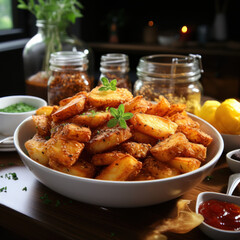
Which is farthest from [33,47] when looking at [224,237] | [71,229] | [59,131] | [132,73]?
[132,73]

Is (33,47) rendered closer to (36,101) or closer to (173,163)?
(36,101)

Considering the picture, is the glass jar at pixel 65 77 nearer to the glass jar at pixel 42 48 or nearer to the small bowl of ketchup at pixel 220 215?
the glass jar at pixel 42 48

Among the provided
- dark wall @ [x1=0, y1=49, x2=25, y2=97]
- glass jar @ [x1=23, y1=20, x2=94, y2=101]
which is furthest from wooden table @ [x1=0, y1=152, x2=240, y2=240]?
dark wall @ [x1=0, y1=49, x2=25, y2=97]

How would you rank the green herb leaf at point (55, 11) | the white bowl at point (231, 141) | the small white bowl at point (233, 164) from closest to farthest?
the small white bowl at point (233, 164) → the white bowl at point (231, 141) → the green herb leaf at point (55, 11)

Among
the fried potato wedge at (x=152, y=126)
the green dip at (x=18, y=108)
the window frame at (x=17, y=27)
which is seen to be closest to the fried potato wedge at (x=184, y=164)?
the fried potato wedge at (x=152, y=126)

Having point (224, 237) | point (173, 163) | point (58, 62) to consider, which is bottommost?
point (224, 237)

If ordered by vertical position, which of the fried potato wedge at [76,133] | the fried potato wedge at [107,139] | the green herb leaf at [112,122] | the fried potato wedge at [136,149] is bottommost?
the fried potato wedge at [136,149]

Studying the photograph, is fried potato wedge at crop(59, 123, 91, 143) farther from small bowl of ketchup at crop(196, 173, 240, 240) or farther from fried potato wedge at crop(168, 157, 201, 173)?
small bowl of ketchup at crop(196, 173, 240, 240)
